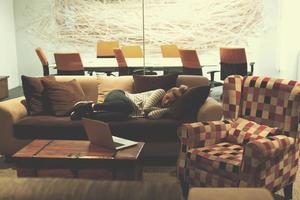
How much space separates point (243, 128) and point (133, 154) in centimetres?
83

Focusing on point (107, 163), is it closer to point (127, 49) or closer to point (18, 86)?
point (127, 49)

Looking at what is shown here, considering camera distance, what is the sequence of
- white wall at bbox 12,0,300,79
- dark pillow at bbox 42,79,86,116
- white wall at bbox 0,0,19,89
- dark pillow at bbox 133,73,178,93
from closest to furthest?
dark pillow at bbox 42,79,86,116
dark pillow at bbox 133,73,178,93
white wall at bbox 0,0,19,89
white wall at bbox 12,0,300,79

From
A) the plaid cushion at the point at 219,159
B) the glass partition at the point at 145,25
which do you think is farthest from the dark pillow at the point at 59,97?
the glass partition at the point at 145,25

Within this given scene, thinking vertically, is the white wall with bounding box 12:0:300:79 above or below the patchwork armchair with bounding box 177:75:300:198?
above

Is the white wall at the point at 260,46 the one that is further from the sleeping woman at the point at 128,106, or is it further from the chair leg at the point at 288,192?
the chair leg at the point at 288,192

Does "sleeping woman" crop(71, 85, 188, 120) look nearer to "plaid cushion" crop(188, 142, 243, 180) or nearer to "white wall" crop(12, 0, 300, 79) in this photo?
"plaid cushion" crop(188, 142, 243, 180)

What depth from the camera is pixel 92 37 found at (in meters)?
8.05

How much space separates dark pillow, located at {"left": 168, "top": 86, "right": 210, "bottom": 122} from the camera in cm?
327

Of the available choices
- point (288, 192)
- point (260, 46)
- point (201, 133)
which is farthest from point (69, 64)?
point (260, 46)

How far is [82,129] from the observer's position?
329 centimetres

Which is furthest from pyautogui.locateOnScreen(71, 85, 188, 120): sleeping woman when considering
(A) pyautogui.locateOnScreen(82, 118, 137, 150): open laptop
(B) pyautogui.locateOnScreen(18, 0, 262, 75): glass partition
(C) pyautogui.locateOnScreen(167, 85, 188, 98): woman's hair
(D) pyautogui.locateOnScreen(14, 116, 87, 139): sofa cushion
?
(B) pyautogui.locateOnScreen(18, 0, 262, 75): glass partition

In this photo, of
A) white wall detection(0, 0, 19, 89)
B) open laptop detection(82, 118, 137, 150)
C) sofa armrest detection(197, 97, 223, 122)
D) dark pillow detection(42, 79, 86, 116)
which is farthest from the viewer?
white wall detection(0, 0, 19, 89)

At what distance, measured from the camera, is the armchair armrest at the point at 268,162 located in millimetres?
2223

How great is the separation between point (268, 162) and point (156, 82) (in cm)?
165
